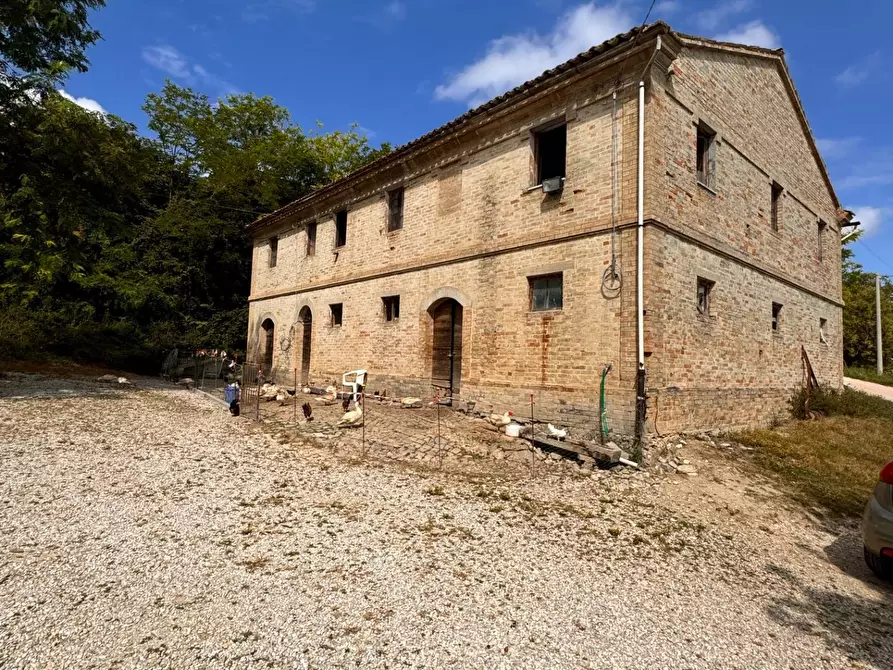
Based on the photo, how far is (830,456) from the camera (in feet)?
26.4

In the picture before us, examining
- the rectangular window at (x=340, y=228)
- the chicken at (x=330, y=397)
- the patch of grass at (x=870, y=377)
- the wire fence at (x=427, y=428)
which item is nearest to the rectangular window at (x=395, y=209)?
the rectangular window at (x=340, y=228)

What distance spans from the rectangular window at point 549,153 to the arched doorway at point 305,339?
369 inches

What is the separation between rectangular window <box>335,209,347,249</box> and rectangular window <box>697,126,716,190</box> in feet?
32.8

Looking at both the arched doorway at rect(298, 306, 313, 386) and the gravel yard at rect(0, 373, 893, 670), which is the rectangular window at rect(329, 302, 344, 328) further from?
the gravel yard at rect(0, 373, 893, 670)

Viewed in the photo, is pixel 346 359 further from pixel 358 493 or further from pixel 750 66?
pixel 750 66

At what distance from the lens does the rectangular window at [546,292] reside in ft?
29.1

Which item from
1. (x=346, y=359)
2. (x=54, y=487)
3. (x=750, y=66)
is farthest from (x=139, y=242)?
(x=750, y=66)

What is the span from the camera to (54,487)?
16.9ft

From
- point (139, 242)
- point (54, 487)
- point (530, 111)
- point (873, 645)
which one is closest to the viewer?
point (873, 645)

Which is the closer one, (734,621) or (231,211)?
(734,621)

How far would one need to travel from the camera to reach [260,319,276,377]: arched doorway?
17766 mm

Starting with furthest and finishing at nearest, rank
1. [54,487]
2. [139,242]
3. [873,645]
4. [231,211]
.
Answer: [231,211] → [139,242] → [54,487] → [873,645]

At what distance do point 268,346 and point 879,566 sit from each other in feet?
58.0

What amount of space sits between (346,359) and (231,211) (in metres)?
13.5
